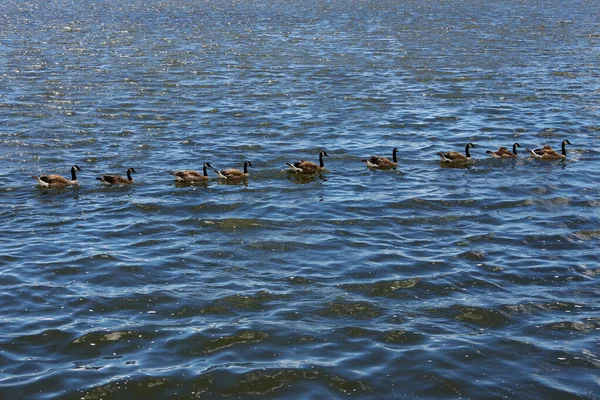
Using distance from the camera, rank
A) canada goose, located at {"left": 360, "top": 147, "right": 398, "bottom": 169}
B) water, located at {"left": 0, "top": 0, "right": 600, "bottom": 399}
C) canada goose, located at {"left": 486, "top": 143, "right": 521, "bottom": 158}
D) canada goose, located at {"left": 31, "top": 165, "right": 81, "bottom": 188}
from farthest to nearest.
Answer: canada goose, located at {"left": 486, "top": 143, "right": 521, "bottom": 158}, canada goose, located at {"left": 360, "top": 147, "right": 398, "bottom": 169}, canada goose, located at {"left": 31, "top": 165, "right": 81, "bottom": 188}, water, located at {"left": 0, "top": 0, "right": 600, "bottom": 399}

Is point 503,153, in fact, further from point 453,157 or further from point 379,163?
point 379,163

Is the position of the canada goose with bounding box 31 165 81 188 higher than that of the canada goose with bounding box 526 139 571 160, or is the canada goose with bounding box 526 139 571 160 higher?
the canada goose with bounding box 31 165 81 188

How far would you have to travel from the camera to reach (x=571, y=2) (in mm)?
81062

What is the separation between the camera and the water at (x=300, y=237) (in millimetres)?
14602

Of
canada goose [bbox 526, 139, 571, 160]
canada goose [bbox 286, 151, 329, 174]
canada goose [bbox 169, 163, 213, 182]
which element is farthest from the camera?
canada goose [bbox 526, 139, 571, 160]

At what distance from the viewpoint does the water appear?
1460 cm

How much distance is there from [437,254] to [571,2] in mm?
69393

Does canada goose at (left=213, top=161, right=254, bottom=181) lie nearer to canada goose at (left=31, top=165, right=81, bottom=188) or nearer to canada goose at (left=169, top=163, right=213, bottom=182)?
canada goose at (left=169, top=163, right=213, bottom=182)

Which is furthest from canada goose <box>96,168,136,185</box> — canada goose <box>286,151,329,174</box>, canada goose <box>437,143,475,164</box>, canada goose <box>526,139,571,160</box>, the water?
canada goose <box>526,139,571,160</box>

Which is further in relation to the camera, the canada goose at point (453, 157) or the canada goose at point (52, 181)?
the canada goose at point (453, 157)

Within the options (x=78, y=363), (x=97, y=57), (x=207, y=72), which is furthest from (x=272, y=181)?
(x=97, y=57)

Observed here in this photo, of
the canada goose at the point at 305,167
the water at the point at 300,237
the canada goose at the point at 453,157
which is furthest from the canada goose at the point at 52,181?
the canada goose at the point at 453,157

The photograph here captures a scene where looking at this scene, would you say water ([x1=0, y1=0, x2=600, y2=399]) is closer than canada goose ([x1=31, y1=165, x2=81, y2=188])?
Yes

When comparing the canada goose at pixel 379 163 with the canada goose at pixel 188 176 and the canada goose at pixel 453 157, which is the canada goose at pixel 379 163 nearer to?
the canada goose at pixel 453 157
